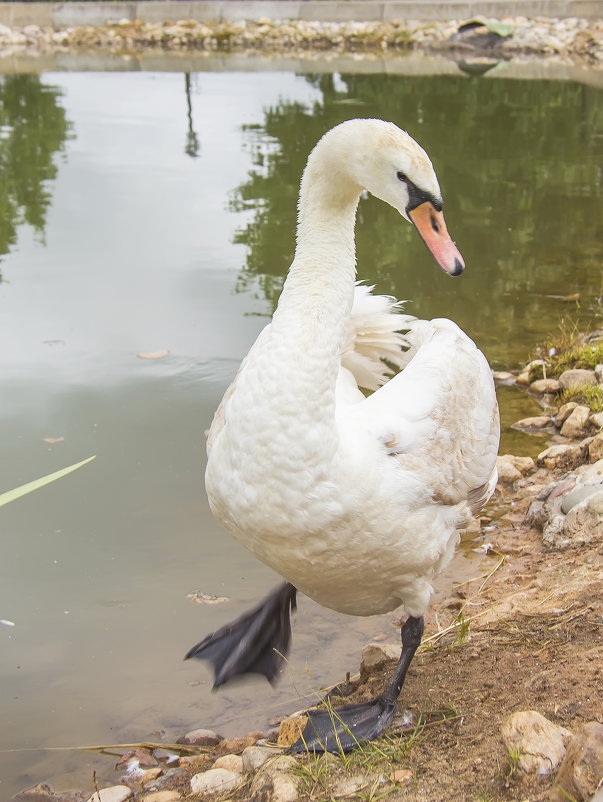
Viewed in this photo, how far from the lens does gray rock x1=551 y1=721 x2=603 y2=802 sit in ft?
6.75

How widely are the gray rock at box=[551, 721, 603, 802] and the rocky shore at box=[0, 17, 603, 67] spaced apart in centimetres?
2260

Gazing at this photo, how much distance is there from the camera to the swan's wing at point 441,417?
111 inches

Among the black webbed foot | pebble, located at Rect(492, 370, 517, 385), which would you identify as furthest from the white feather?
pebble, located at Rect(492, 370, 517, 385)

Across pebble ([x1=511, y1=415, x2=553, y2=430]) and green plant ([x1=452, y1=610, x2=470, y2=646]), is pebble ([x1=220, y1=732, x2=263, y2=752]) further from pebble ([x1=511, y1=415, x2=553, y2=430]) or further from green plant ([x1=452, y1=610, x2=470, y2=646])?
pebble ([x1=511, y1=415, x2=553, y2=430])

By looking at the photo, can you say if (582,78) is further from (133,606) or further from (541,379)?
(133,606)

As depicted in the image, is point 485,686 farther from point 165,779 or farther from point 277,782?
point 165,779

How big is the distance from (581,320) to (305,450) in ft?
15.6

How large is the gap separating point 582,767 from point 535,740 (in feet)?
0.67

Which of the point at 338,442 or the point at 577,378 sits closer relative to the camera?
the point at 338,442

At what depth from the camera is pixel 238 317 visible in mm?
6781

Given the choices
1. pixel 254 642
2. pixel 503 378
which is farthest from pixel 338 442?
pixel 503 378

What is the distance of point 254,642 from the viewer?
3461 millimetres

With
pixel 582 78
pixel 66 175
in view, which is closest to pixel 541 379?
pixel 66 175

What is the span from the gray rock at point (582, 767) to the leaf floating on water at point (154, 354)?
4.36 metres
